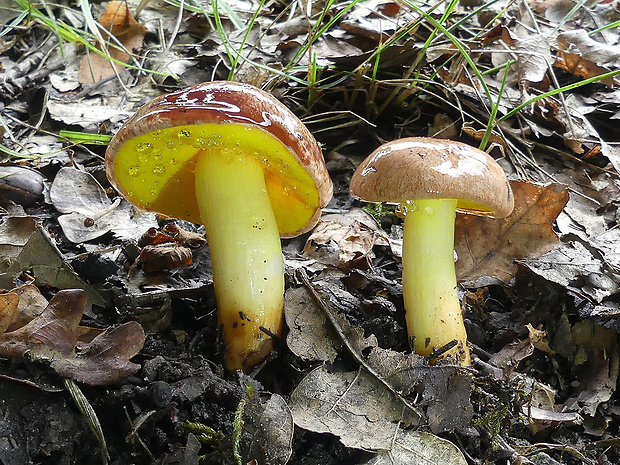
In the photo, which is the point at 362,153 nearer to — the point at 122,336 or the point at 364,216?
the point at 364,216

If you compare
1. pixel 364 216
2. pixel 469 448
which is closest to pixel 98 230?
pixel 364 216

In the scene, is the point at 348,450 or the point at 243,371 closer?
the point at 348,450

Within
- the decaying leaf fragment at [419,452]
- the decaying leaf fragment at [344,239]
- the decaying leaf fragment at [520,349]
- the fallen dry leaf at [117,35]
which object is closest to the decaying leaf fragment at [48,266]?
the decaying leaf fragment at [344,239]

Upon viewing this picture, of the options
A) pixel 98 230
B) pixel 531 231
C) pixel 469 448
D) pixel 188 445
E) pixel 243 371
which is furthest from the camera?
pixel 98 230

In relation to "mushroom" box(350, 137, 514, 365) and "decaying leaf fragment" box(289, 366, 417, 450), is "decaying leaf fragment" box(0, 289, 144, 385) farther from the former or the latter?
"mushroom" box(350, 137, 514, 365)

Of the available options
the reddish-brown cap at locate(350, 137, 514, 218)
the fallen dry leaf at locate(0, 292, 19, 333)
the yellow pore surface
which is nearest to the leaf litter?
the fallen dry leaf at locate(0, 292, 19, 333)

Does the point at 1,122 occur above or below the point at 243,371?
above

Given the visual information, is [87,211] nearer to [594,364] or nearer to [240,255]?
[240,255]

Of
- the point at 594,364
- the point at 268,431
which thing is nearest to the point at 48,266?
the point at 268,431
